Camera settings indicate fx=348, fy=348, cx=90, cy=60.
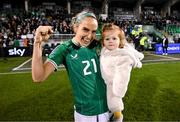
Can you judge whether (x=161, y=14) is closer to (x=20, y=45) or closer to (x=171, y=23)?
(x=171, y=23)

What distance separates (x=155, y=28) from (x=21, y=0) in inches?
702

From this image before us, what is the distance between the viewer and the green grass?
9773 millimetres

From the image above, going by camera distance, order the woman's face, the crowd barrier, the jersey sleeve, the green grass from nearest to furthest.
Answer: the woman's face < the jersey sleeve < the green grass < the crowd barrier

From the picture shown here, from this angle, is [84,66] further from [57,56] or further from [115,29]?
[115,29]

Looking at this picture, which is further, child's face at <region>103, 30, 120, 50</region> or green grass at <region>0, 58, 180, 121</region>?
green grass at <region>0, 58, 180, 121</region>

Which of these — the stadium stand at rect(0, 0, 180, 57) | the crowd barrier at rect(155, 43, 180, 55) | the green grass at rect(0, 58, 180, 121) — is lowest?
the crowd barrier at rect(155, 43, 180, 55)

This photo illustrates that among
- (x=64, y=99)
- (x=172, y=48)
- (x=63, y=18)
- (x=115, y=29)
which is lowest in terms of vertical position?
(x=172, y=48)

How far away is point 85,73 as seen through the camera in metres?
3.54

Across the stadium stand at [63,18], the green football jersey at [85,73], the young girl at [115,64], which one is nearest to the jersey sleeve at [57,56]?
the green football jersey at [85,73]

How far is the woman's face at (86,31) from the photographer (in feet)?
11.4

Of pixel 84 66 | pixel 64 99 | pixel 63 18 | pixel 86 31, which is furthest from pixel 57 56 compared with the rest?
pixel 63 18

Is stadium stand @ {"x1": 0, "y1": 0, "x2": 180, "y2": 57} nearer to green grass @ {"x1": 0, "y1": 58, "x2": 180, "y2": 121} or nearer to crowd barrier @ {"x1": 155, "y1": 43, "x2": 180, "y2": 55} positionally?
crowd barrier @ {"x1": 155, "y1": 43, "x2": 180, "y2": 55}

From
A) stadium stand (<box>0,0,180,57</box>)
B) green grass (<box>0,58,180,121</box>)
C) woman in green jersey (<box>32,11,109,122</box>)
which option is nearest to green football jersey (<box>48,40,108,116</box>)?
woman in green jersey (<box>32,11,109,122</box>)

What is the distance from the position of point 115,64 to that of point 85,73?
0.32 metres
